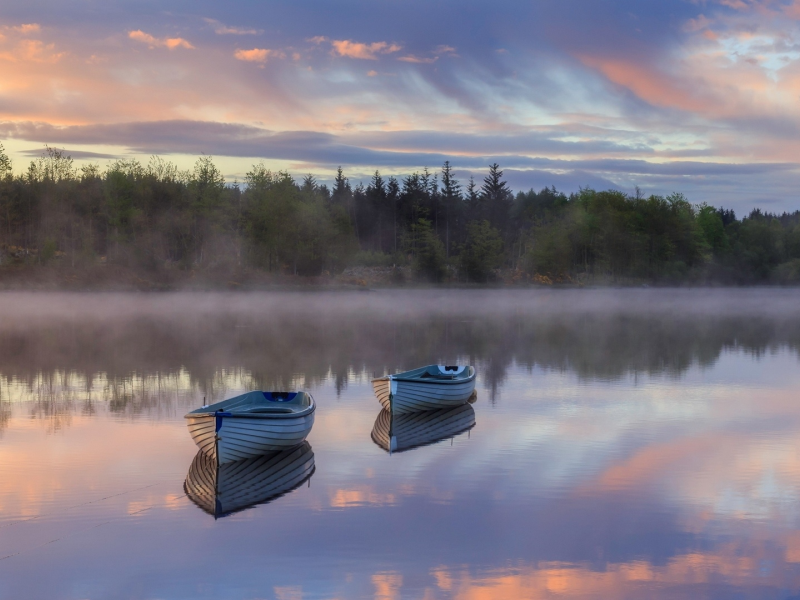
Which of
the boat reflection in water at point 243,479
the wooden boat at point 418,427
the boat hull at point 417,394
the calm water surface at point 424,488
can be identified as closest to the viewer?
the calm water surface at point 424,488

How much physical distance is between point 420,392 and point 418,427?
1.63 m

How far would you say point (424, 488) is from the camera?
57.5ft

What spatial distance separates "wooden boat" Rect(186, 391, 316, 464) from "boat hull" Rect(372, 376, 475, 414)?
4.40 m

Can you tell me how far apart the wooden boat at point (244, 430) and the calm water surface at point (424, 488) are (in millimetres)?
952

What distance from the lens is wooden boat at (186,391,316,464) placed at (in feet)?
59.8

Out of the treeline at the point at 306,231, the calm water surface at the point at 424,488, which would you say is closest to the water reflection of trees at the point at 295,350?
the calm water surface at the point at 424,488

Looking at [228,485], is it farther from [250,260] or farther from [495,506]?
[250,260]

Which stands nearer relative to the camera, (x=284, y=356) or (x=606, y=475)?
(x=606, y=475)

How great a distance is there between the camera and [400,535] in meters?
14.4

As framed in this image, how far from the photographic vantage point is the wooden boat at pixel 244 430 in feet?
59.8

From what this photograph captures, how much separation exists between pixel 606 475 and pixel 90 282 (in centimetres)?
10518

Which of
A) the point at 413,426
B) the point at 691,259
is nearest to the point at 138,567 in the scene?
the point at 413,426

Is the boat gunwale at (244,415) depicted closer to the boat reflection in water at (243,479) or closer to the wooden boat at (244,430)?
the wooden boat at (244,430)

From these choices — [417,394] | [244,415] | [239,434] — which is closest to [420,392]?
[417,394]
